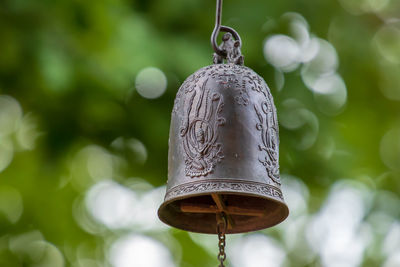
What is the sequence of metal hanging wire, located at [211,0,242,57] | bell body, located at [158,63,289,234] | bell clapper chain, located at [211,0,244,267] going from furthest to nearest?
bell clapper chain, located at [211,0,244,267]
metal hanging wire, located at [211,0,242,57]
bell body, located at [158,63,289,234]

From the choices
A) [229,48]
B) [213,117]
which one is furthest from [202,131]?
[229,48]

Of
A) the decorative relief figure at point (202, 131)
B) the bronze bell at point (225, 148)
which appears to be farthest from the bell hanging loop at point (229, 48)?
the decorative relief figure at point (202, 131)

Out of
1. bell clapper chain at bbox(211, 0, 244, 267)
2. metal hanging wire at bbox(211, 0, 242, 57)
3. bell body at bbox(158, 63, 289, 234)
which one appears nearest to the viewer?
bell body at bbox(158, 63, 289, 234)

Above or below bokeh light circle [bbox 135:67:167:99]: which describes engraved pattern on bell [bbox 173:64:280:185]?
below

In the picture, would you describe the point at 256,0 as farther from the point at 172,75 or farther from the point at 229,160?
the point at 229,160

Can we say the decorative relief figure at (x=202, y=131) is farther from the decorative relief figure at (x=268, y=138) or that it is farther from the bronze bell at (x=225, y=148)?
the decorative relief figure at (x=268, y=138)

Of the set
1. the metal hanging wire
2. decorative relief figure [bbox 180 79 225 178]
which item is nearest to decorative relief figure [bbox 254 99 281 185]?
decorative relief figure [bbox 180 79 225 178]

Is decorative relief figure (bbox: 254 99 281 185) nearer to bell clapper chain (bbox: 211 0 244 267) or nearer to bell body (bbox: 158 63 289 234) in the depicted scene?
bell body (bbox: 158 63 289 234)

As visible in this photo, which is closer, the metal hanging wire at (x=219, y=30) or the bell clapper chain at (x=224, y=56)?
the metal hanging wire at (x=219, y=30)

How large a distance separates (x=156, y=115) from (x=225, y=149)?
2426mm

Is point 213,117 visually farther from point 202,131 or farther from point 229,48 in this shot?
point 229,48

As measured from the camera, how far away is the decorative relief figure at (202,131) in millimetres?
4176

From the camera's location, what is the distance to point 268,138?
14.4 ft

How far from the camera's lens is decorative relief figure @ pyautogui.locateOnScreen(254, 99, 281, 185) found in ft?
14.1
